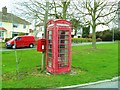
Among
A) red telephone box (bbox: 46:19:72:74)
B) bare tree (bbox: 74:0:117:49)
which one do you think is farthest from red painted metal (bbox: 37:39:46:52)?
bare tree (bbox: 74:0:117:49)

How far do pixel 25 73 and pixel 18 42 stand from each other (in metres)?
21.5

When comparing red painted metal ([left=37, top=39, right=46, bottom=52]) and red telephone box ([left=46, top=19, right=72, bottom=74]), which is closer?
red telephone box ([left=46, top=19, right=72, bottom=74])

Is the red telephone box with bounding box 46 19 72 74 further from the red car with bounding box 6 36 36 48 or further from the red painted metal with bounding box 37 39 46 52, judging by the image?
the red car with bounding box 6 36 36 48

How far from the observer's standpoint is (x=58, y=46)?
9.73m

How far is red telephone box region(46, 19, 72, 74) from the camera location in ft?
31.6

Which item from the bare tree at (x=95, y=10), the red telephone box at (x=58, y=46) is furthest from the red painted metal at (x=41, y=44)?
the bare tree at (x=95, y=10)

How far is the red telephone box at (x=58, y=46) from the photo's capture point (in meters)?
9.62

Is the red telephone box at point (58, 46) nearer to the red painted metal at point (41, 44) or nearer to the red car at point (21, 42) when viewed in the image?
the red painted metal at point (41, 44)

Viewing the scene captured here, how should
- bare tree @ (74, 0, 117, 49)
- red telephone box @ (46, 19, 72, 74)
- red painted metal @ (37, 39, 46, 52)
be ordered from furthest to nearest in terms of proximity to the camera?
bare tree @ (74, 0, 117, 49), red painted metal @ (37, 39, 46, 52), red telephone box @ (46, 19, 72, 74)

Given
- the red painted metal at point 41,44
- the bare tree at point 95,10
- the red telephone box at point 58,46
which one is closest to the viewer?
the red telephone box at point 58,46

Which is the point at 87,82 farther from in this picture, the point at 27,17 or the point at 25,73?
the point at 27,17

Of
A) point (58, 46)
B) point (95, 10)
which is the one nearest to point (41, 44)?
point (58, 46)

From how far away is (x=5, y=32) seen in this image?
49500 millimetres

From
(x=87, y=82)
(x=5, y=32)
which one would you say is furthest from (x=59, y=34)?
(x=5, y=32)
